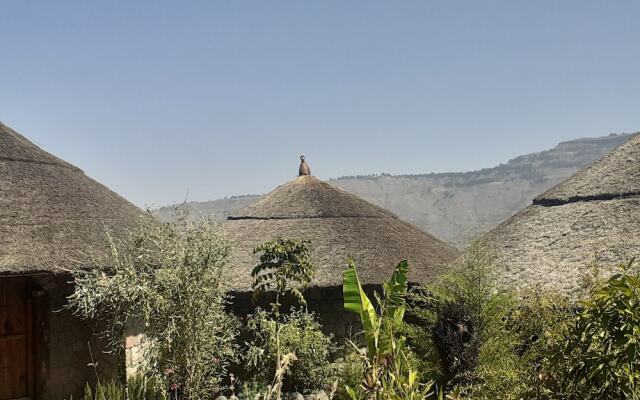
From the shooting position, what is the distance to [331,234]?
11.6 metres

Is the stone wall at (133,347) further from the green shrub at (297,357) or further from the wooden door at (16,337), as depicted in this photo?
the green shrub at (297,357)

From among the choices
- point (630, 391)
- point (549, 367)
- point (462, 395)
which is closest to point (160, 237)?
point (462, 395)

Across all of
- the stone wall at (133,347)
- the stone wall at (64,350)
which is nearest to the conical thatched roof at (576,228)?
the stone wall at (133,347)

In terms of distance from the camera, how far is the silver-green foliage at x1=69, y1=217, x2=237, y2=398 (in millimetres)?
7555

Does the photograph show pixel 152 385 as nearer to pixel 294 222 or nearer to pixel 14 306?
pixel 14 306

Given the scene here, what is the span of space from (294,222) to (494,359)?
227 inches

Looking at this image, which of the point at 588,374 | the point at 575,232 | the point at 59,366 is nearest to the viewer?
the point at 588,374

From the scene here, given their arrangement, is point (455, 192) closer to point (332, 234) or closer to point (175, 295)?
point (332, 234)

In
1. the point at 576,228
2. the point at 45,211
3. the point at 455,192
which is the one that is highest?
the point at 455,192

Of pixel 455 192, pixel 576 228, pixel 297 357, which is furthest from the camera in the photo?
pixel 455 192

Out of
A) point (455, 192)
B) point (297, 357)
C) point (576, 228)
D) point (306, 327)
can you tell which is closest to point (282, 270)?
point (306, 327)

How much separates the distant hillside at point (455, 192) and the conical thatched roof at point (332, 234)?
5038 cm

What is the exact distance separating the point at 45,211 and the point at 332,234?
494cm

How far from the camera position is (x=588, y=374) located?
4883 mm
